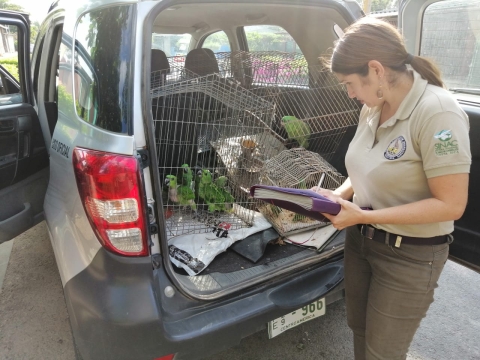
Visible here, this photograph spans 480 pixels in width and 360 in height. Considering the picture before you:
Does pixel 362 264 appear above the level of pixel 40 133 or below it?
below

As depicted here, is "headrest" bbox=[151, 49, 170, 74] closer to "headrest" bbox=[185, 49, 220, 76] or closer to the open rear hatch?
the open rear hatch

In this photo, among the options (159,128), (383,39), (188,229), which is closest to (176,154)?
(159,128)

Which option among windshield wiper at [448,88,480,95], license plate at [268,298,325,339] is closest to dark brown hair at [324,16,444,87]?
license plate at [268,298,325,339]

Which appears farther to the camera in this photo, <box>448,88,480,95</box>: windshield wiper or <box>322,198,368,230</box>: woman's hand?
<box>448,88,480,95</box>: windshield wiper

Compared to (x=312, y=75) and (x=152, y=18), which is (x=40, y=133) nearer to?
(x=152, y=18)

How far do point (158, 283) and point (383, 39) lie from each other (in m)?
1.20

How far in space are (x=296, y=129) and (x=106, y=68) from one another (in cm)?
154

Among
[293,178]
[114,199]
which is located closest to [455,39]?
[293,178]

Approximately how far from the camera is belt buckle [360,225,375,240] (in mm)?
1368

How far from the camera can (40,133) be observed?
2410 mm

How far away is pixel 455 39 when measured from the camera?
2.17m

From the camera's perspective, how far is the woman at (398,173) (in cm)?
110

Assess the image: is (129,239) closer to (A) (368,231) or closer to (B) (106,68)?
(B) (106,68)

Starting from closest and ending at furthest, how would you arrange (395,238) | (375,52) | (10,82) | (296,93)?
(375,52), (395,238), (10,82), (296,93)
